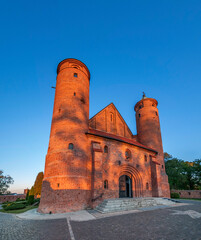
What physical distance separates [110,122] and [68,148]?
9.35 m

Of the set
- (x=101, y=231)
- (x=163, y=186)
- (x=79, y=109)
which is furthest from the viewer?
(x=163, y=186)

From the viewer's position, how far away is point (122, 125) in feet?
81.5

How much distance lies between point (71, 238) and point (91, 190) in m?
9.04

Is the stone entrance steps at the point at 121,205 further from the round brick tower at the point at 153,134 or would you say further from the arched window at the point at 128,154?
the round brick tower at the point at 153,134

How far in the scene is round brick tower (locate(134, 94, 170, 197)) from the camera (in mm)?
21388

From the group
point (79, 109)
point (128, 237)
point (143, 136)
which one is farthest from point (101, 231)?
point (143, 136)

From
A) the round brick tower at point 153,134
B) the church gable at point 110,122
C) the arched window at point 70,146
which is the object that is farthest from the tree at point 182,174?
the arched window at point 70,146

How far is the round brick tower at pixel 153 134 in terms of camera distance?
21.4m

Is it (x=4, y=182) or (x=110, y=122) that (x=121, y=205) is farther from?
(x=4, y=182)

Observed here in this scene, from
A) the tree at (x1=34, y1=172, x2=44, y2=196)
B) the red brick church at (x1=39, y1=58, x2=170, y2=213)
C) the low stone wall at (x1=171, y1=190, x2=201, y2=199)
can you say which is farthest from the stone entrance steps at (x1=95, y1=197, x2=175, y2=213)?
the low stone wall at (x1=171, y1=190, x2=201, y2=199)

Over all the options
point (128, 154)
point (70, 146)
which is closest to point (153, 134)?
point (128, 154)

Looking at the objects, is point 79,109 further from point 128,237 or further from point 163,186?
point 163,186

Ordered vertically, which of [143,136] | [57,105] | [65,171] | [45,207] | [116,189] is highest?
[57,105]

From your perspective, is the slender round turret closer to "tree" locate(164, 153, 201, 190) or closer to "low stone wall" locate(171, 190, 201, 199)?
"low stone wall" locate(171, 190, 201, 199)
